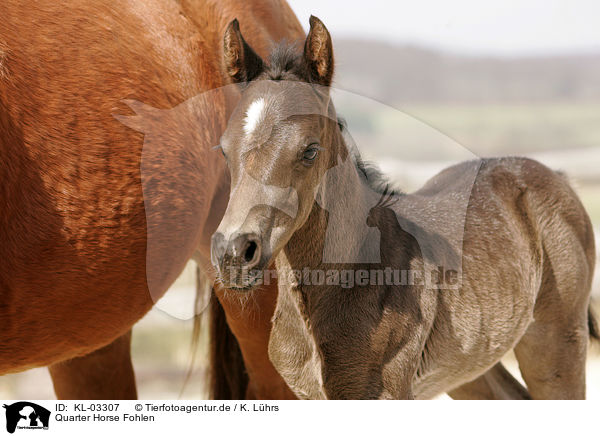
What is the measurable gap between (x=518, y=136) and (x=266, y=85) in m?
0.84

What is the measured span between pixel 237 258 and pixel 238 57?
41 centimetres

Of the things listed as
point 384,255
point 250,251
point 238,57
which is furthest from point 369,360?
point 238,57

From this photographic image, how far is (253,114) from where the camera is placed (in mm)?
1091

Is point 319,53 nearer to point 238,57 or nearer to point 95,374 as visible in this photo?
point 238,57

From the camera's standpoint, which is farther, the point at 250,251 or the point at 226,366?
the point at 226,366

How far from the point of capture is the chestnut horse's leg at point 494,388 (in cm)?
179

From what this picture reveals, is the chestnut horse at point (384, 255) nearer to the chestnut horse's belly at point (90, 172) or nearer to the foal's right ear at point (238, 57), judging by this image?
the foal's right ear at point (238, 57)

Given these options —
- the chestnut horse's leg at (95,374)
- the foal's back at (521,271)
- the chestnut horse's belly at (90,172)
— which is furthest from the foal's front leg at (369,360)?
the chestnut horse's leg at (95,374)

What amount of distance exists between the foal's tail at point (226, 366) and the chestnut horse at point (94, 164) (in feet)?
1.40

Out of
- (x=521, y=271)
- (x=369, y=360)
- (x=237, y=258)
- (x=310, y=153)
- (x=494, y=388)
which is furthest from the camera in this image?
(x=494, y=388)

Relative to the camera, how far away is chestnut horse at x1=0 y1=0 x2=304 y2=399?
1238 millimetres

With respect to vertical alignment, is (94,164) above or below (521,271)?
above
